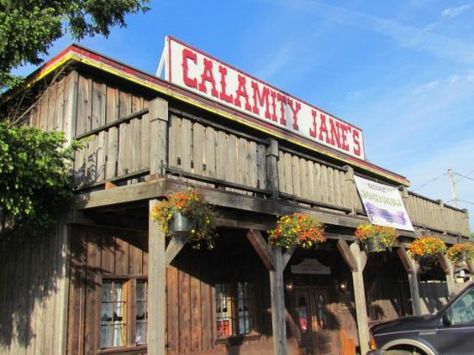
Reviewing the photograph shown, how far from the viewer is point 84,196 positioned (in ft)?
25.6

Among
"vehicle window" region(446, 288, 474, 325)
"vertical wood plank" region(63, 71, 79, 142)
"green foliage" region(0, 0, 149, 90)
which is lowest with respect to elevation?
"vehicle window" region(446, 288, 474, 325)

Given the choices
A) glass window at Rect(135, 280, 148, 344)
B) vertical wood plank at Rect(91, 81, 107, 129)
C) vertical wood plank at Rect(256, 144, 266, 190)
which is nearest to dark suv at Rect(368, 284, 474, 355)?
vertical wood plank at Rect(256, 144, 266, 190)

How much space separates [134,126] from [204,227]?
71.0 inches

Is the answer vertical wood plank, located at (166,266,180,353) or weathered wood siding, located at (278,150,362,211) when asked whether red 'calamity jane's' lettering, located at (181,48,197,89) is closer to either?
weathered wood siding, located at (278,150,362,211)

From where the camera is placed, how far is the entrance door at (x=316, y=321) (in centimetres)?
1322

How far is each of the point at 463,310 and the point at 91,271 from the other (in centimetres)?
555

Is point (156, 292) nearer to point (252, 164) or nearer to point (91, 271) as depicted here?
point (91, 271)

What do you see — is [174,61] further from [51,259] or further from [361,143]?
[361,143]

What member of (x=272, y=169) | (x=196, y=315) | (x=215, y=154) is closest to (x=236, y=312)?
(x=196, y=315)

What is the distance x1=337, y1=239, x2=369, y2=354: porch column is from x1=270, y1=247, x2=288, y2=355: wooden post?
2316 millimetres

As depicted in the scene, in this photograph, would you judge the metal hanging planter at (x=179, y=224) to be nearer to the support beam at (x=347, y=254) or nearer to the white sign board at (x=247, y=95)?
the support beam at (x=347, y=254)

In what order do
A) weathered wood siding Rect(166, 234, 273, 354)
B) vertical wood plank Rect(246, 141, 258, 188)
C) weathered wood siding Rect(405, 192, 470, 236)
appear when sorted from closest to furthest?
vertical wood plank Rect(246, 141, 258, 188) < weathered wood siding Rect(166, 234, 273, 354) < weathered wood siding Rect(405, 192, 470, 236)

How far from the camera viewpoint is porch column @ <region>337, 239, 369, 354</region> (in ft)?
32.7

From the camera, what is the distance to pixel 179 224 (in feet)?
20.5
